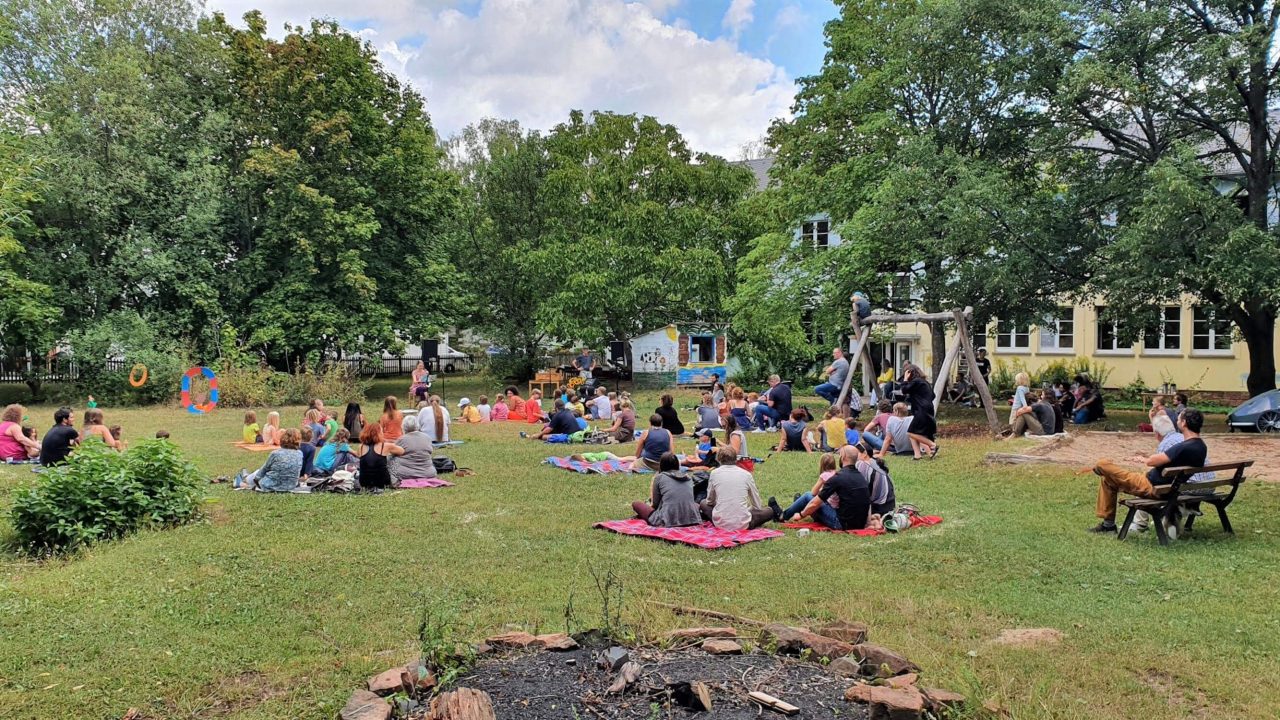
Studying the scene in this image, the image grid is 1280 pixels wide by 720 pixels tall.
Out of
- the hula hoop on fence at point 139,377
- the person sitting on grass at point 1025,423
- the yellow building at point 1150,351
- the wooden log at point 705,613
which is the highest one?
the yellow building at point 1150,351

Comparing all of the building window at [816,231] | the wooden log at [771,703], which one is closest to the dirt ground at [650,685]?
the wooden log at [771,703]

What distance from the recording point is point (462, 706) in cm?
371

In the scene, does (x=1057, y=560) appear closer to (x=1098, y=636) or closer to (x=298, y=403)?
(x=1098, y=636)

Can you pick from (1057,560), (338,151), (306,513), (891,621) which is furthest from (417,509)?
(338,151)

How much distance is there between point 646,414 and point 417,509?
1278cm

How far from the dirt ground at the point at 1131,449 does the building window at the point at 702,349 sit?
21100 mm

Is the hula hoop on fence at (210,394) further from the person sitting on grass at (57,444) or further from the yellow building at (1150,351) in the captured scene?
the yellow building at (1150,351)

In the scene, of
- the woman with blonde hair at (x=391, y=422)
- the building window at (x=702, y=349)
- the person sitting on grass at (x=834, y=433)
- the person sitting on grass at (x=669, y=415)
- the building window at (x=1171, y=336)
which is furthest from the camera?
the building window at (x=702, y=349)

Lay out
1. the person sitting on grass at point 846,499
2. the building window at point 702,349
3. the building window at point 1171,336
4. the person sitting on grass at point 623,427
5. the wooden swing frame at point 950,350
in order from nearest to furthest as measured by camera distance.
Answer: the person sitting on grass at point 846,499
the person sitting on grass at point 623,427
the wooden swing frame at point 950,350
the building window at point 1171,336
the building window at point 702,349

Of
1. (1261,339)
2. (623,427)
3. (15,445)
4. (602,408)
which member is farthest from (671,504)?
(1261,339)

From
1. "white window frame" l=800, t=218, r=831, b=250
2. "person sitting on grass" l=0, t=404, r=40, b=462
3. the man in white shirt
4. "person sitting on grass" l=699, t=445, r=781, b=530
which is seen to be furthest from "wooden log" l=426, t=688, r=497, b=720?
"white window frame" l=800, t=218, r=831, b=250

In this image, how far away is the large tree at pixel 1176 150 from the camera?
44.6ft

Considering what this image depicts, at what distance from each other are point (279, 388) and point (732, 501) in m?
19.1

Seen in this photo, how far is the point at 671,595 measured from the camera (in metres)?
6.04
